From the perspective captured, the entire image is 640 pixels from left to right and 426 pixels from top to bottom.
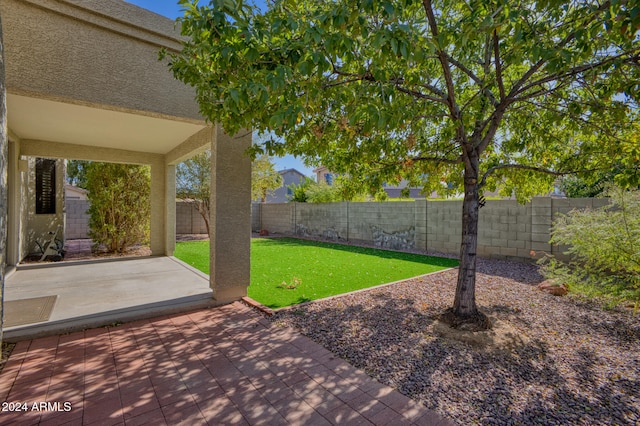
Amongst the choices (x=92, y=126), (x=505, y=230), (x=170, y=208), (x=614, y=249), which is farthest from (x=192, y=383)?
(x=505, y=230)

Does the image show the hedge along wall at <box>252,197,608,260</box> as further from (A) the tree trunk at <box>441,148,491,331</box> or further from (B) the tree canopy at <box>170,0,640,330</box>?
(A) the tree trunk at <box>441,148,491,331</box>

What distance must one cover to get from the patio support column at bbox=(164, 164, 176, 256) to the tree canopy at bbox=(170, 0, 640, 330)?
20.5 ft

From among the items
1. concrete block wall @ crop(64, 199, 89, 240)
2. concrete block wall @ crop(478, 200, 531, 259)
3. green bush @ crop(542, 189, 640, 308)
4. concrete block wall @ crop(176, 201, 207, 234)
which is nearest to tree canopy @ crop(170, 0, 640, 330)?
green bush @ crop(542, 189, 640, 308)

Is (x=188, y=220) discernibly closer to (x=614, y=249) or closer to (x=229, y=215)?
(x=229, y=215)

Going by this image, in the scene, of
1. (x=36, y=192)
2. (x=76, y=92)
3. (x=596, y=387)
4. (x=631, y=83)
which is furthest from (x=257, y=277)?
(x=36, y=192)

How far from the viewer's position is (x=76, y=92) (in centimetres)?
442

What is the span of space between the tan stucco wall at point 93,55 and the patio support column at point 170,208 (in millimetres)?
5573

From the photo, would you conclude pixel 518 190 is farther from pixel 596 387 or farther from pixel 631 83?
pixel 596 387

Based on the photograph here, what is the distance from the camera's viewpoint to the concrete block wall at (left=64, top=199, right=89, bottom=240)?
48.8 feet

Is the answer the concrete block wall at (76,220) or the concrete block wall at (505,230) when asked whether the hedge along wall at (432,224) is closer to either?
the concrete block wall at (505,230)

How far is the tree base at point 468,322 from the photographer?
177 inches

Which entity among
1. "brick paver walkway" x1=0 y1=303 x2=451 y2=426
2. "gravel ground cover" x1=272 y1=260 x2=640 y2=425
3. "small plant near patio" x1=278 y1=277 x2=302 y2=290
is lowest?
"brick paver walkway" x1=0 y1=303 x2=451 y2=426

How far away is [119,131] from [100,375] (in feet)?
18.4

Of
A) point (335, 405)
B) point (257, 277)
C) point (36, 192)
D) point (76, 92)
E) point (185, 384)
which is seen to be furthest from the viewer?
point (36, 192)
